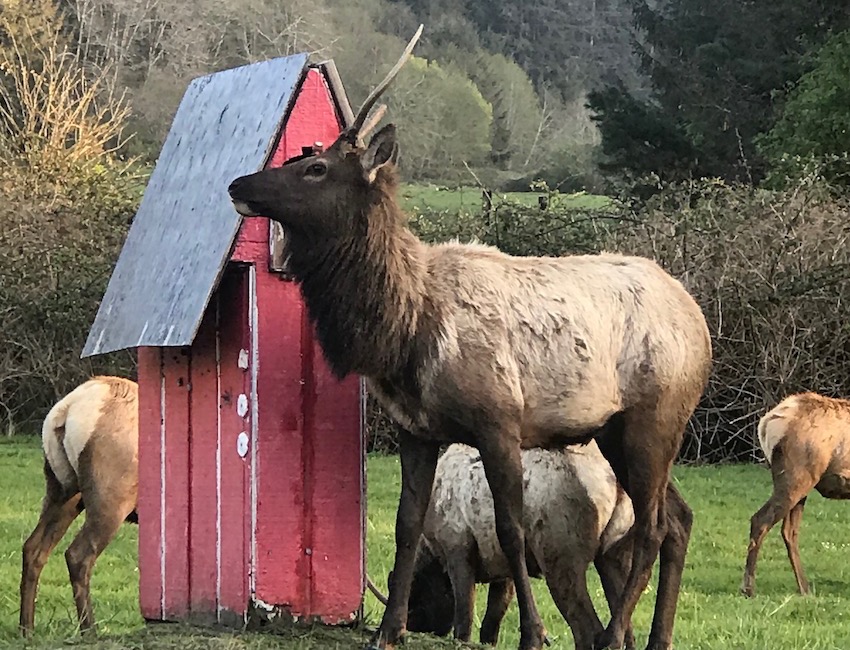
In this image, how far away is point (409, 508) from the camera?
555 cm

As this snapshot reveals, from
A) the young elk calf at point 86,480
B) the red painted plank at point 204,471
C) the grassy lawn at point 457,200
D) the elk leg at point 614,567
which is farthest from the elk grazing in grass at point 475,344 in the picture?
the grassy lawn at point 457,200

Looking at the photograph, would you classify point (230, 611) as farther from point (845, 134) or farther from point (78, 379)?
point (845, 134)

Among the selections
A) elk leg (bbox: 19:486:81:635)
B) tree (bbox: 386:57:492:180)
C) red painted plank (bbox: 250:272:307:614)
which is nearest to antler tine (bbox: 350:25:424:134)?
red painted plank (bbox: 250:272:307:614)

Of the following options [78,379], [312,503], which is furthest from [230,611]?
[78,379]

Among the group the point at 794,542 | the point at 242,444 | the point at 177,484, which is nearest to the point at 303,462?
the point at 242,444

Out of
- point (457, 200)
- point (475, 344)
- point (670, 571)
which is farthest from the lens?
point (457, 200)

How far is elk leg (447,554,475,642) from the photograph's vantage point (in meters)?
6.66

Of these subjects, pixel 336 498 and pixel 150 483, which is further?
pixel 150 483

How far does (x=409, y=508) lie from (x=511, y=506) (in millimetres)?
467

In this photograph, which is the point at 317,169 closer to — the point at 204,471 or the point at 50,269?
the point at 204,471

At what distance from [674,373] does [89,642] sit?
104 inches

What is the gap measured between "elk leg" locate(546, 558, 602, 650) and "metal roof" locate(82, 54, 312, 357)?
224cm

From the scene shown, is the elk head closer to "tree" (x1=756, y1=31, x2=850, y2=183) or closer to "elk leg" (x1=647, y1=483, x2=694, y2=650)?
"elk leg" (x1=647, y1=483, x2=694, y2=650)

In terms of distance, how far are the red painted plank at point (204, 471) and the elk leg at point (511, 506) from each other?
1248 millimetres
